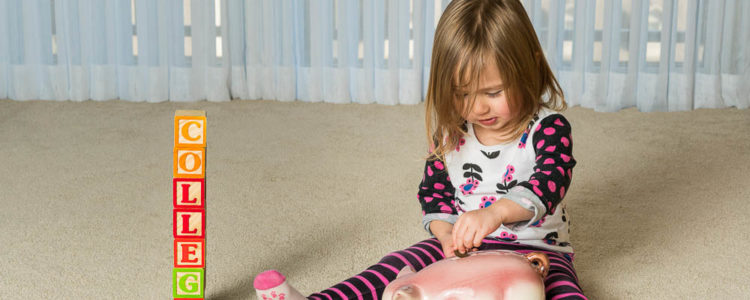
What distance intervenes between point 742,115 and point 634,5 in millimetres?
421

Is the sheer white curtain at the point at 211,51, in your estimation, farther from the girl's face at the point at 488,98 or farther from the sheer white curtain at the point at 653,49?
the girl's face at the point at 488,98

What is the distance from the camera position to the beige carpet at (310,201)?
104cm

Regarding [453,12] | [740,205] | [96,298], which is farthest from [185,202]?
[740,205]

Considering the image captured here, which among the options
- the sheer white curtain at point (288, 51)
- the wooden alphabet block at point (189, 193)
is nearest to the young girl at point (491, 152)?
the wooden alphabet block at point (189, 193)

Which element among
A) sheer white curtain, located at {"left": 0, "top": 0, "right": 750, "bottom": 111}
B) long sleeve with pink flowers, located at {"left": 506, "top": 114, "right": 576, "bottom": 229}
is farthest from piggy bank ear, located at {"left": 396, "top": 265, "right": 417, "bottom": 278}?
sheer white curtain, located at {"left": 0, "top": 0, "right": 750, "bottom": 111}

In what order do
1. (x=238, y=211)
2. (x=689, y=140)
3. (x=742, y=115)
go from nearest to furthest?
(x=238, y=211), (x=689, y=140), (x=742, y=115)

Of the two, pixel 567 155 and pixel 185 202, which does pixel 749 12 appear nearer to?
pixel 567 155

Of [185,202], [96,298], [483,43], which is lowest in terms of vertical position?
[96,298]

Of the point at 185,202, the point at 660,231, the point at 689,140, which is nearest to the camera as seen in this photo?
the point at 185,202

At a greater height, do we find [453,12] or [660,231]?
[453,12]

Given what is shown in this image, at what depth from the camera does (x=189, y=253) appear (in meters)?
0.86

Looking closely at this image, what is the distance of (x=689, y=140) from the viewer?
1783 mm

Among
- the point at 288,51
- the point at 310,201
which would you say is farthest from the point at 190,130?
the point at 288,51

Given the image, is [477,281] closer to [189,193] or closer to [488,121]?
[488,121]
